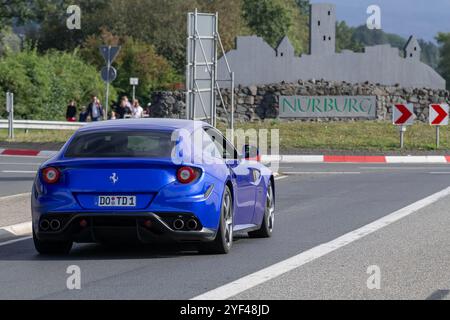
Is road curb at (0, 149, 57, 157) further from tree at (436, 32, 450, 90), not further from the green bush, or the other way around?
tree at (436, 32, 450, 90)

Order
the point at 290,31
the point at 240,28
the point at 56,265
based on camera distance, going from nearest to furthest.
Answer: the point at 56,265 < the point at 240,28 < the point at 290,31

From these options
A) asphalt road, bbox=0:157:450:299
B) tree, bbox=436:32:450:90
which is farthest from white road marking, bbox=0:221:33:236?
tree, bbox=436:32:450:90

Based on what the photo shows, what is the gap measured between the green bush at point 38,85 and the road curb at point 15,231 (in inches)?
1526

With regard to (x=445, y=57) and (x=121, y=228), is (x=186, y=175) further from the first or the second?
(x=445, y=57)

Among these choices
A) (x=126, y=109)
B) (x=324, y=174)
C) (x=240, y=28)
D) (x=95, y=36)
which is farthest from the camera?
(x=240, y=28)

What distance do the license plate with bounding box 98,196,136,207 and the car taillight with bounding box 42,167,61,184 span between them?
0.52 metres

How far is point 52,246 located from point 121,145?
1.25 meters

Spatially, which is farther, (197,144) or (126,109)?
(126,109)

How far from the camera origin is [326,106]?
47.7 metres

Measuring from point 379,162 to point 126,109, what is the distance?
12.4 m

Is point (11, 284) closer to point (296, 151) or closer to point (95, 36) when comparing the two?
point (296, 151)

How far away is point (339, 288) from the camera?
10406 millimetres

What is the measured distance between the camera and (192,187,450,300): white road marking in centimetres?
1016

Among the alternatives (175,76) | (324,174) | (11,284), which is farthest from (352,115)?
(11,284)
